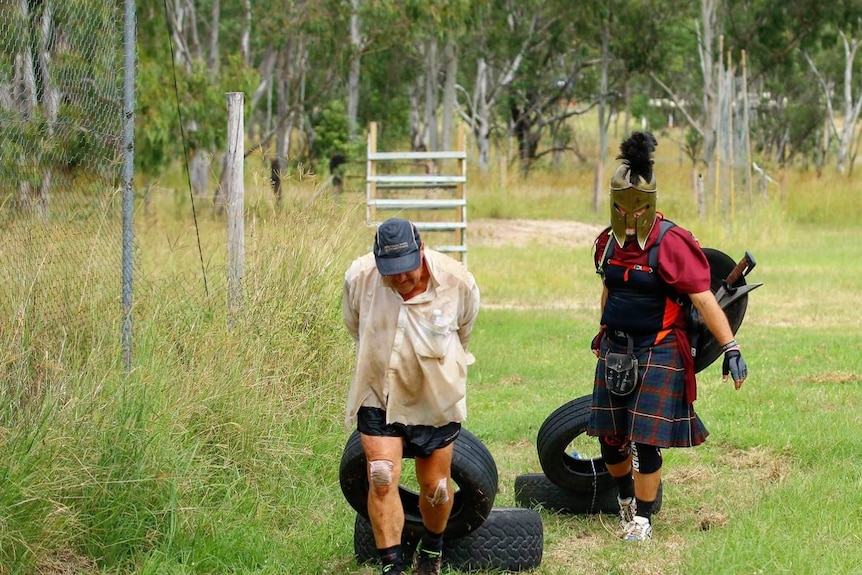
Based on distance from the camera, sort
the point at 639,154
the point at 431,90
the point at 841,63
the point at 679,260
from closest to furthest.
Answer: the point at 679,260 < the point at 639,154 < the point at 431,90 < the point at 841,63

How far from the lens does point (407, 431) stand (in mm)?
5191

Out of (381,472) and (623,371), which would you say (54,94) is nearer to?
(381,472)

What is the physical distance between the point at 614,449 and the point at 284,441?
1.82m

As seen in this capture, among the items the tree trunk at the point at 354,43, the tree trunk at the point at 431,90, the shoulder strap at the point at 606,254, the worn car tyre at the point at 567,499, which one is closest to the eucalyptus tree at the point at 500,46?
the tree trunk at the point at 431,90

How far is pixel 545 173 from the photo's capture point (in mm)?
44094

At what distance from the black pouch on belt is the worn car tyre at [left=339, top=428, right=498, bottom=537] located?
0.80 meters

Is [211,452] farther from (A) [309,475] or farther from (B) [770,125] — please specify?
(B) [770,125]

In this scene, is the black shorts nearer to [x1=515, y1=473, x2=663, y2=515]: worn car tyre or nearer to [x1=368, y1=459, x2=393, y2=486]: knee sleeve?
[x1=368, y1=459, x2=393, y2=486]: knee sleeve

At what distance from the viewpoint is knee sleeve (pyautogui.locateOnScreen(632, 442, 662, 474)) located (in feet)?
19.9

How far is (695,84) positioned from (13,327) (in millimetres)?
46289

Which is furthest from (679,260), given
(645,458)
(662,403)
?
(645,458)

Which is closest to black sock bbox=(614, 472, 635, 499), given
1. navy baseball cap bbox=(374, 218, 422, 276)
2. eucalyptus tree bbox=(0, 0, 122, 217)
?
navy baseball cap bbox=(374, 218, 422, 276)

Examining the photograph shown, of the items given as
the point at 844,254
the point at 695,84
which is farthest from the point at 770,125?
the point at 844,254

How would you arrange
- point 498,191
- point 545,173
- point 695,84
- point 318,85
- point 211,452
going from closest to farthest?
point 211,452
point 498,191
point 318,85
point 545,173
point 695,84
